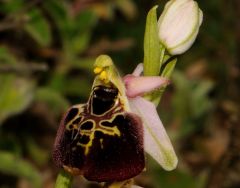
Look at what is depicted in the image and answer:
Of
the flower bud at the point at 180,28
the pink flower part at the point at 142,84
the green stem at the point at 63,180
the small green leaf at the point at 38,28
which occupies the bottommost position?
the small green leaf at the point at 38,28

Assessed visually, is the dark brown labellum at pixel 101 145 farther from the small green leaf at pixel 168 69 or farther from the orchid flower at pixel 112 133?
the small green leaf at pixel 168 69

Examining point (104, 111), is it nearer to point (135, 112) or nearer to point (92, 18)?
point (135, 112)

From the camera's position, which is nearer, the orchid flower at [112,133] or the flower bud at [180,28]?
the orchid flower at [112,133]

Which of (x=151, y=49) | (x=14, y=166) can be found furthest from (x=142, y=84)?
(x=14, y=166)

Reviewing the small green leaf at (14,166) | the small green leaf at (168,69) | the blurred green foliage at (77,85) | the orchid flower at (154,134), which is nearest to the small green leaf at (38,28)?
the blurred green foliage at (77,85)

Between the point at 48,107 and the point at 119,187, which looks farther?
the point at 48,107

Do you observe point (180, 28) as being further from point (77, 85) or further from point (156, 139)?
point (77, 85)

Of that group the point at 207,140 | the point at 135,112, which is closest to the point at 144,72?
the point at 135,112
